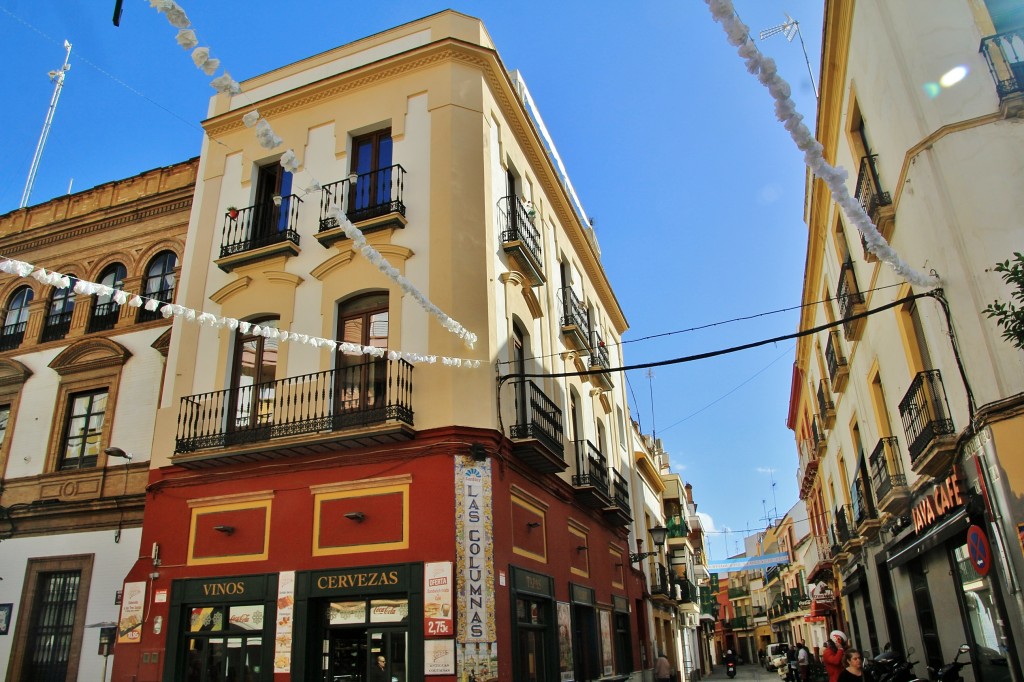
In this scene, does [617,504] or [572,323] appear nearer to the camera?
[572,323]

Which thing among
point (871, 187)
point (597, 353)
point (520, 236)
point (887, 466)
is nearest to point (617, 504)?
point (597, 353)

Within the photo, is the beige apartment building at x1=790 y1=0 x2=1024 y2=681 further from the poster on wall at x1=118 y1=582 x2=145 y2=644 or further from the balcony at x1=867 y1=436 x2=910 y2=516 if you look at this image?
the poster on wall at x1=118 y1=582 x2=145 y2=644

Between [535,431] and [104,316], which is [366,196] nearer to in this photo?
[535,431]

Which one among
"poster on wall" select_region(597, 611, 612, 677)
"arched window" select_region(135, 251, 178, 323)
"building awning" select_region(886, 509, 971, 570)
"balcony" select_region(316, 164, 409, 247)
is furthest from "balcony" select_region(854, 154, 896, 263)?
"arched window" select_region(135, 251, 178, 323)

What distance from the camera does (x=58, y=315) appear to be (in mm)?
17156

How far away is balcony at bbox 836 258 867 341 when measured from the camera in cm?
1472

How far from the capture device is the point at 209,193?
1541 centimetres

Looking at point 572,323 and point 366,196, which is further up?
point 366,196

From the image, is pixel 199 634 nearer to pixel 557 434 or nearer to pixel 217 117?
pixel 557 434

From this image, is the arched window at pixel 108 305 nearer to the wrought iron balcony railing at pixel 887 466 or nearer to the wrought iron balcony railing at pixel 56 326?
the wrought iron balcony railing at pixel 56 326

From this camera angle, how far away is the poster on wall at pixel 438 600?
1027 cm

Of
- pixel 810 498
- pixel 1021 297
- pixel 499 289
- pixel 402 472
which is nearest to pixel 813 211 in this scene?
pixel 499 289

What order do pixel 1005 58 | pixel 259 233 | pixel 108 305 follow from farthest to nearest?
pixel 108 305 < pixel 259 233 < pixel 1005 58

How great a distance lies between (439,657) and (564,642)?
4244 mm
